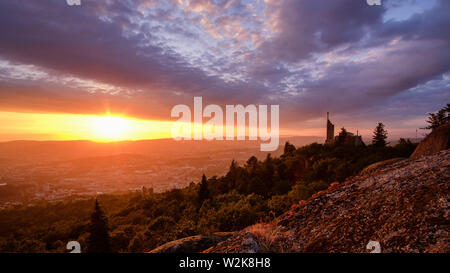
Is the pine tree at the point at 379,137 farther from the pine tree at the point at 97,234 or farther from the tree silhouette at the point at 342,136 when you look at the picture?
the pine tree at the point at 97,234

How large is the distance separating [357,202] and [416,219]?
1421 mm

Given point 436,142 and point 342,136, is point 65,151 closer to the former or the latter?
point 342,136

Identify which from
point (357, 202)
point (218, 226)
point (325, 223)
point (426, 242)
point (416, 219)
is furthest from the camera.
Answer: point (218, 226)

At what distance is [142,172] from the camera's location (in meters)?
137

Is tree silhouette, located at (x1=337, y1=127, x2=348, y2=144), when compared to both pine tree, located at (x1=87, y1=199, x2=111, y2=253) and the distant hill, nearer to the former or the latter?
pine tree, located at (x1=87, y1=199, x2=111, y2=253)

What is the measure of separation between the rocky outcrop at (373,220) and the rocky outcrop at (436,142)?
3799mm

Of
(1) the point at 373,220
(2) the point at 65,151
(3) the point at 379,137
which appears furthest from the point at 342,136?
(2) the point at 65,151

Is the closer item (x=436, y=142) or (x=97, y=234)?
(x=436, y=142)

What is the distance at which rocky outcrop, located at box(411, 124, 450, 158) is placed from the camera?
838 cm

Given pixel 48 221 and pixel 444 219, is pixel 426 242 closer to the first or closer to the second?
pixel 444 219

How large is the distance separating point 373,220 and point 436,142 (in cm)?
834

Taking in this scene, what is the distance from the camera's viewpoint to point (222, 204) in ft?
94.5
